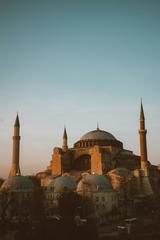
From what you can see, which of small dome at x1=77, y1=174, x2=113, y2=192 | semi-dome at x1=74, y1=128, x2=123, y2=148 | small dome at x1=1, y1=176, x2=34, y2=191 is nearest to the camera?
small dome at x1=77, y1=174, x2=113, y2=192

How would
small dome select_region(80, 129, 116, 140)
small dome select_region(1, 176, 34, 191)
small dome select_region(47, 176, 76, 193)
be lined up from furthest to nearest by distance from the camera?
small dome select_region(80, 129, 116, 140) → small dome select_region(1, 176, 34, 191) → small dome select_region(47, 176, 76, 193)

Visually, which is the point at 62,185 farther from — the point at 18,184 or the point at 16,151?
the point at 16,151

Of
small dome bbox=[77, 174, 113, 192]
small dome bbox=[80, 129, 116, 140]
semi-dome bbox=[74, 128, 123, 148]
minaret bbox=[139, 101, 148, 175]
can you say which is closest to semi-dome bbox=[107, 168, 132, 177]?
minaret bbox=[139, 101, 148, 175]

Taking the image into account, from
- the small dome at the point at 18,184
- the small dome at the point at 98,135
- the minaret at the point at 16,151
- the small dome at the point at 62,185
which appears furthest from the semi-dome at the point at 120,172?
the minaret at the point at 16,151

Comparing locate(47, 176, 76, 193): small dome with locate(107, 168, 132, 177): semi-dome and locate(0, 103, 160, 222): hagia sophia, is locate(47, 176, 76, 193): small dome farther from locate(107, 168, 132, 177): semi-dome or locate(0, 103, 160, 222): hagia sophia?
locate(107, 168, 132, 177): semi-dome

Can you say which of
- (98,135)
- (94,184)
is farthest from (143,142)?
(94,184)

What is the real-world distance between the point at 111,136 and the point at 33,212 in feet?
58.9

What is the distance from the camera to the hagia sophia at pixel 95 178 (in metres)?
34.6

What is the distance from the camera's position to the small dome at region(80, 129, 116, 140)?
4747 centimetres

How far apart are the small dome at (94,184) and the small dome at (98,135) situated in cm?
1197

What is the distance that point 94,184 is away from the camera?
3459 cm

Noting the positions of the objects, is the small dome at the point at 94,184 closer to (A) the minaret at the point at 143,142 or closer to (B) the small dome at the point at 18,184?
(B) the small dome at the point at 18,184

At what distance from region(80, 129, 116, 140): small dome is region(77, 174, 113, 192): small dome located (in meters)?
12.0

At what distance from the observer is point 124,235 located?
23734 millimetres
